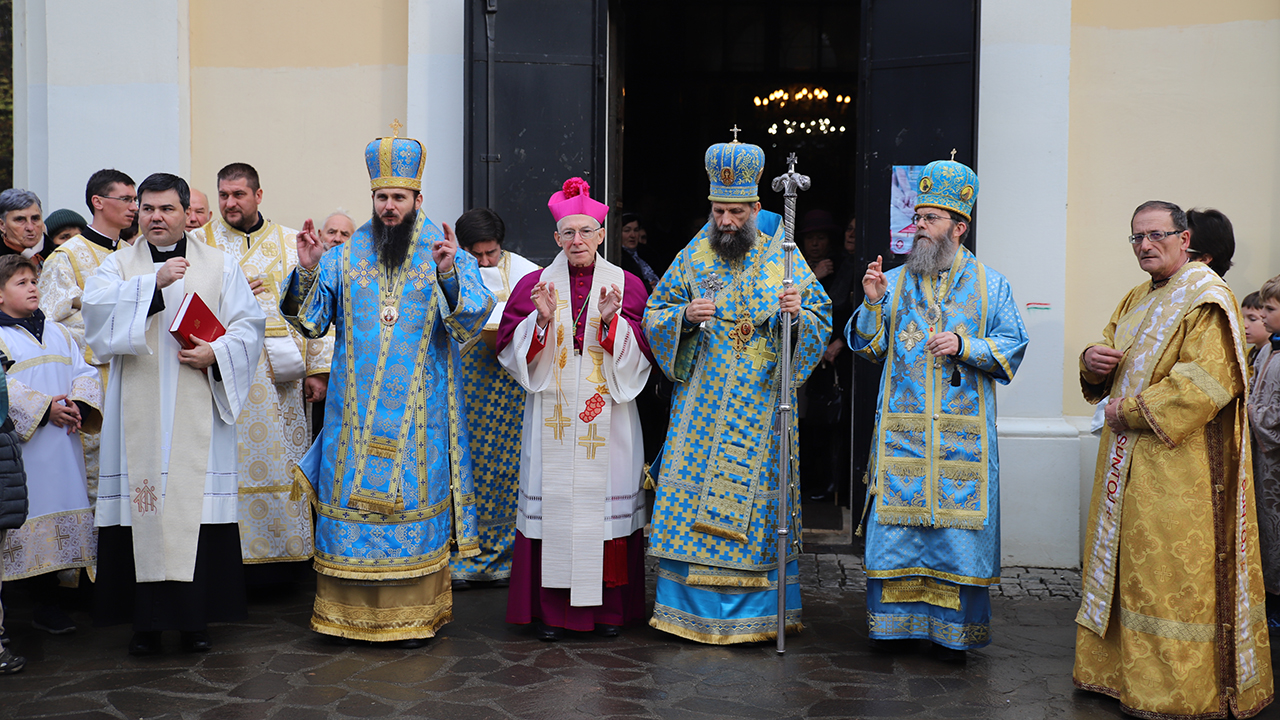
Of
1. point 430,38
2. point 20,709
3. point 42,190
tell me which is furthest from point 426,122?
point 20,709

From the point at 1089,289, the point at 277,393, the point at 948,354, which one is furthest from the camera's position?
the point at 1089,289

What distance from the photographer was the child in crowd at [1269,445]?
562 cm

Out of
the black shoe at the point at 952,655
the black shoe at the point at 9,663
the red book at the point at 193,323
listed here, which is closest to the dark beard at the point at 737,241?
the black shoe at the point at 952,655

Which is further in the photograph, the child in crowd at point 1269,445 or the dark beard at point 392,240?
the child in crowd at point 1269,445

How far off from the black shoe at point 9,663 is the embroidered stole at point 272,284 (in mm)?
1844

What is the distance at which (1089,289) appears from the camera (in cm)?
717

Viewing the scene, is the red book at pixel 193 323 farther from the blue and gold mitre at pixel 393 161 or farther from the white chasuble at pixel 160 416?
the blue and gold mitre at pixel 393 161

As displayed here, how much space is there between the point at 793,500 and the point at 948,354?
101 cm

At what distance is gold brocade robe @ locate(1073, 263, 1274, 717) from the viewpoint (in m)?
4.39

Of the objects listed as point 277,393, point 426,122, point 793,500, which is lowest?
point 793,500

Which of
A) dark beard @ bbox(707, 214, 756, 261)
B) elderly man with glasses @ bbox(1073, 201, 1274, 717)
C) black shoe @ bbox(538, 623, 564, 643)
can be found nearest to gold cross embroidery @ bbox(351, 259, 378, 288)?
dark beard @ bbox(707, 214, 756, 261)

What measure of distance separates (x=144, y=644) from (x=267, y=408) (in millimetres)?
1437

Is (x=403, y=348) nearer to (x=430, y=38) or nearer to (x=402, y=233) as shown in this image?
(x=402, y=233)

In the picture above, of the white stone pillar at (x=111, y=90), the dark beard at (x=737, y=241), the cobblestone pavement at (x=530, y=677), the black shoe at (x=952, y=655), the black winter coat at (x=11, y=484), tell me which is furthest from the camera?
the white stone pillar at (x=111, y=90)
